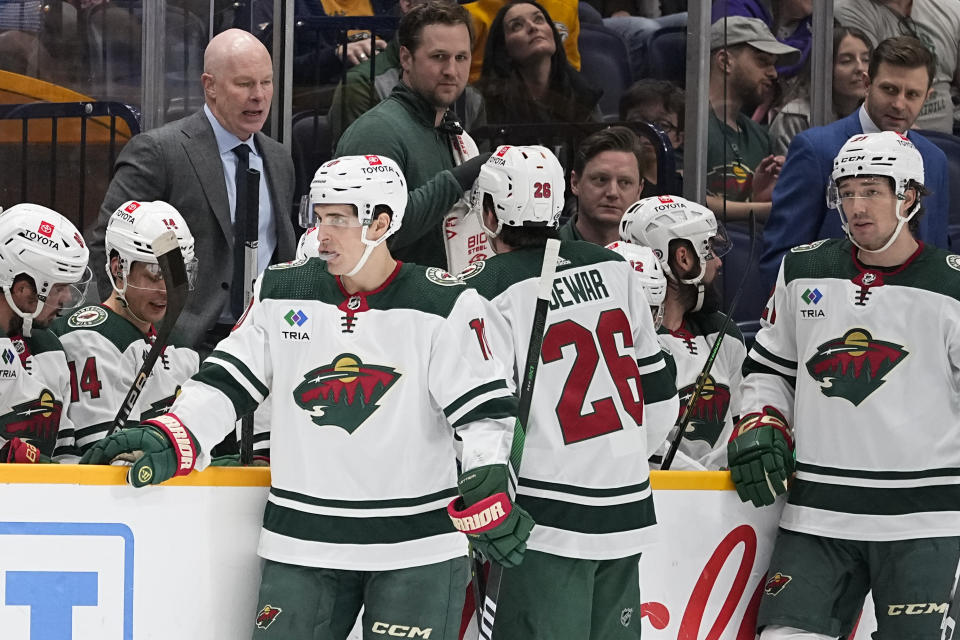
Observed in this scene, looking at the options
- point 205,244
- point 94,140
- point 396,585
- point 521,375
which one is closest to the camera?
point 396,585

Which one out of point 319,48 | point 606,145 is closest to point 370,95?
point 319,48

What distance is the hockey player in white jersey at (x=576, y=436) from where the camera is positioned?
2.76 meters

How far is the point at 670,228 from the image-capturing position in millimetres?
3816

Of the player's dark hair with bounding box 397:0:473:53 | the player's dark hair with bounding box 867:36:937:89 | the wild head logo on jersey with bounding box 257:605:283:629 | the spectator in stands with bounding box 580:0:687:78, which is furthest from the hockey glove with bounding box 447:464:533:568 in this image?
the spectator in stands with bounding box 580:0:687:78

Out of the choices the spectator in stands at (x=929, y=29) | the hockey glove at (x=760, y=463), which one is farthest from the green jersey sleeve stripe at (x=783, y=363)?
the spectator in stands at (x=929, y=29)

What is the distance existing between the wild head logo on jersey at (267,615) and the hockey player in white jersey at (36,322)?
945 millimetres

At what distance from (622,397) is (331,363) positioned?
0.64 metres

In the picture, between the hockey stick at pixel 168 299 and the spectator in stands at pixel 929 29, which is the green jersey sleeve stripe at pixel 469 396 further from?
the spectator in stands at pixel 929 29

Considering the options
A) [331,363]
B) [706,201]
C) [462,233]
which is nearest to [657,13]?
[706,201]

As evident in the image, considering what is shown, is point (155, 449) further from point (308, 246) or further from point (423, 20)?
point (423, 20)

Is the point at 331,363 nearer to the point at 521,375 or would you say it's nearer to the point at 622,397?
the point at 521,375

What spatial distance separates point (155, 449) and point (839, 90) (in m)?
3.12

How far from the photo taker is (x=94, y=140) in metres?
4.43

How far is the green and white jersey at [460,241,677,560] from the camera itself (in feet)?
9.10
